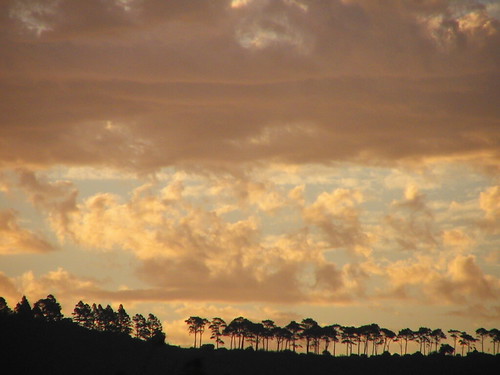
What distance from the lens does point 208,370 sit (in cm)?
19662

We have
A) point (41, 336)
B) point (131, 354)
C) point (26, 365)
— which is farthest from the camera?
point (131, 354)

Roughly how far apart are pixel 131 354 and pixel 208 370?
872 inches

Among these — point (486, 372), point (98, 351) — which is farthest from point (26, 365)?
point (486, 372)

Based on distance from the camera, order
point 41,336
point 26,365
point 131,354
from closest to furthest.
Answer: point 26,365 → point 41,336 → point 131,354

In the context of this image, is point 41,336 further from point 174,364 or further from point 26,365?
point 174,364

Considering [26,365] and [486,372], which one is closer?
[26,365]

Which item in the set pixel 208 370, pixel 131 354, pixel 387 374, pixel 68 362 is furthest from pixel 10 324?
pixel 387 374

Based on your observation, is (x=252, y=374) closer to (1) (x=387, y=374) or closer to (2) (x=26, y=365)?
(1) (x=387, y=374)

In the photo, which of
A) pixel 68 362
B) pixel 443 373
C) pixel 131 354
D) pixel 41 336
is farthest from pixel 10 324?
pixel 443 373

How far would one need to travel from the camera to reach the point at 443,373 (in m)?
194

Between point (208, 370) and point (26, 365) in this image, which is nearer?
point (26, 365)

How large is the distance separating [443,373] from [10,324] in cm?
11720

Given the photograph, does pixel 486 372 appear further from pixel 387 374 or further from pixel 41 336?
pixel 41 336

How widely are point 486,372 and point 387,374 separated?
87.3 ft
